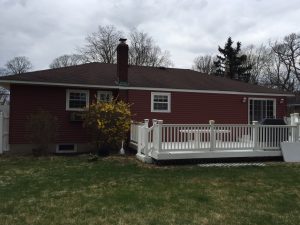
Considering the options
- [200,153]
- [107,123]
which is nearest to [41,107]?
[107,123]

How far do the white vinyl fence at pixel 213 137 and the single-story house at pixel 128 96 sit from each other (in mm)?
3202


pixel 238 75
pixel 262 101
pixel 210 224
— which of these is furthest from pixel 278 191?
pixel 238 75

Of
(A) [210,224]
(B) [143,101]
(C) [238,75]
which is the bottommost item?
(A) [210,224]

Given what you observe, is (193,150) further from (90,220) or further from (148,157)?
(90,220)

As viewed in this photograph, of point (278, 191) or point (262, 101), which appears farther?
point (262, 101)

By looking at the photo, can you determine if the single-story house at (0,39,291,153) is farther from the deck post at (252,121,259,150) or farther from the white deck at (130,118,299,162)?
the deck post at (252,121,259,150)

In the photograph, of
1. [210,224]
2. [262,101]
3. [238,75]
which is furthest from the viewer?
[238,75]

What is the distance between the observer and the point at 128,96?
15477 mm

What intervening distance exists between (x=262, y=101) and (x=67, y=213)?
14182 millimetres

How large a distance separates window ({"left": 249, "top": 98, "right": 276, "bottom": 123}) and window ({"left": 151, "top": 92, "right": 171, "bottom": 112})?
4.38 m

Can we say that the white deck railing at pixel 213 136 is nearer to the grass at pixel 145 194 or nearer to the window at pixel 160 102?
the grass at pixel 145 194

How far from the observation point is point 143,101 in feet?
51.8

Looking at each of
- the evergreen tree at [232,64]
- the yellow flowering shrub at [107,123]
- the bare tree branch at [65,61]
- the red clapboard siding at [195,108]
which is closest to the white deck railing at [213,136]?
the yellow flowering shrub at [107,123]

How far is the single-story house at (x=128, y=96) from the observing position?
46.4 feet
